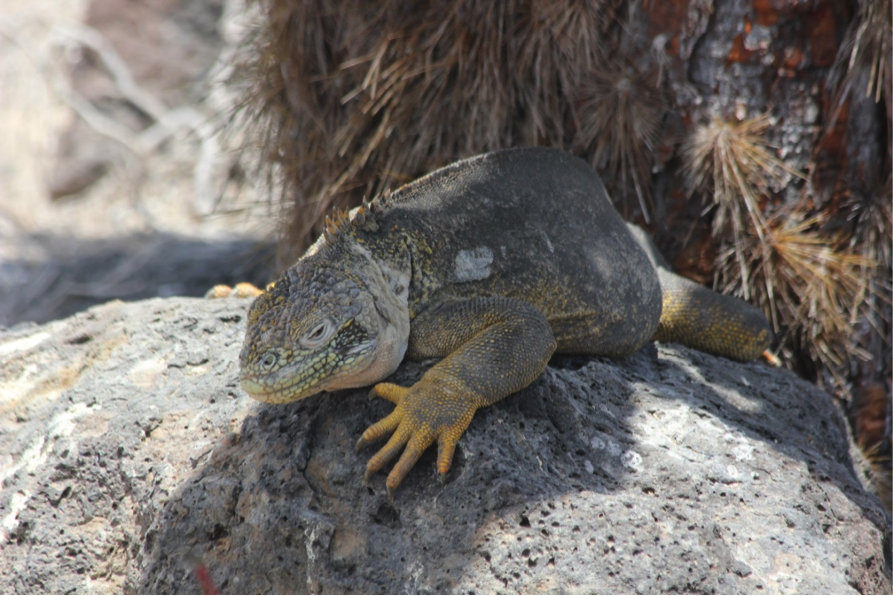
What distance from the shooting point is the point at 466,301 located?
2.93m

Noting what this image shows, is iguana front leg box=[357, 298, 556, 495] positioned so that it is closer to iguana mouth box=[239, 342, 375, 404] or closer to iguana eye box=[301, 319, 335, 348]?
iguana mouth box=[239, 342, 375, 404]

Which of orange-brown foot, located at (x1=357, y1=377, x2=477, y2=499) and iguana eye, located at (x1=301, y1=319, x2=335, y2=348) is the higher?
iguana eye, located at (x1=301, y1=319, x2=335, y2=348)

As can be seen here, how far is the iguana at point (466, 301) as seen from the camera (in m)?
2.48

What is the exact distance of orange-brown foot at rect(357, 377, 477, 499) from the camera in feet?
7.84

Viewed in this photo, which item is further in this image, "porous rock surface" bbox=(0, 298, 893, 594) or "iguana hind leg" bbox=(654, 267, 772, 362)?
"iguana hind leg" bbox=(654, 267, 772, 362)

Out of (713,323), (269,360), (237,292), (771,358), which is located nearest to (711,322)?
(713,323)

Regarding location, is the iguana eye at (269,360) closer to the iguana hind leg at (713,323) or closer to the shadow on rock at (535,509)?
the shadow on rock at (535,509)

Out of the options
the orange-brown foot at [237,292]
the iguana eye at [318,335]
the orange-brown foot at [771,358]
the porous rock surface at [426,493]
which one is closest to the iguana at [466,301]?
the iguana eye at [318,335]

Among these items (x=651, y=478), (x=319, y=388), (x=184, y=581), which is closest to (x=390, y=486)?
(x=319, y=388)

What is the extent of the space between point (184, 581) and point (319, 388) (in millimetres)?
769

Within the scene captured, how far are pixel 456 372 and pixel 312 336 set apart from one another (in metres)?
0.51

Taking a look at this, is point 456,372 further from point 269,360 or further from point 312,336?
point 269,360

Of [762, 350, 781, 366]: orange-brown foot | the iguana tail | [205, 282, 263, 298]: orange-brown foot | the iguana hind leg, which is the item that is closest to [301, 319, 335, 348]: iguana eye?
[205, 282, 263, 298]: orange-brown foot

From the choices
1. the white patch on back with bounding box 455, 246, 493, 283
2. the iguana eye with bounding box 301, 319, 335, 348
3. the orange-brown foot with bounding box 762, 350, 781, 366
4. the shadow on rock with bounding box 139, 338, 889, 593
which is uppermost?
the white patch on back with bounding box 455, 246, 493, 283
